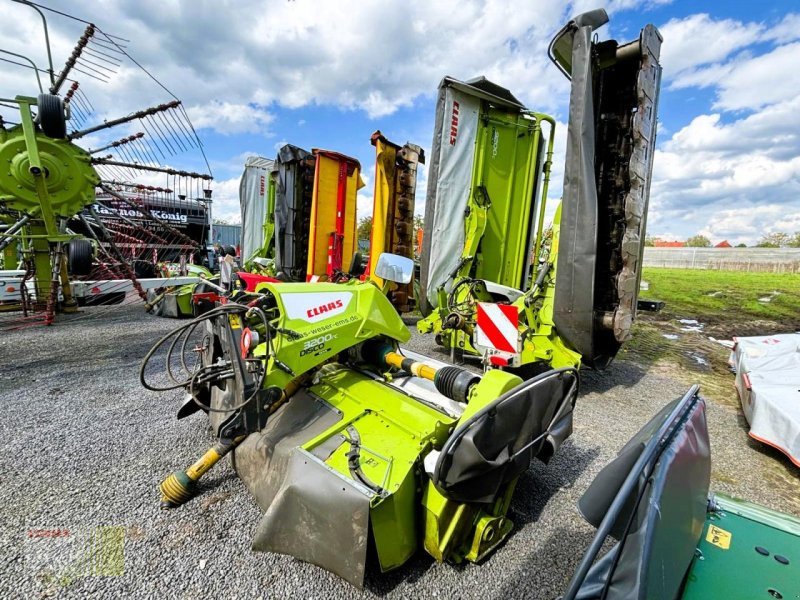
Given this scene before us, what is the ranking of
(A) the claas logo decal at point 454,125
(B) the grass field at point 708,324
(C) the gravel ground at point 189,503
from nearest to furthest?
(C) the gravel ground at point 189,503
(A) the claas logo decal at point 454,125
(B) the grass field at point 708,324

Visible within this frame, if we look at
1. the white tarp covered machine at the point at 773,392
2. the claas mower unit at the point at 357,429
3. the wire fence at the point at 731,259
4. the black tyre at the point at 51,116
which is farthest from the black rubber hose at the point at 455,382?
the wire fence at the point at 731,259

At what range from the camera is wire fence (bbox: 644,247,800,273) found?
2042 centimetres

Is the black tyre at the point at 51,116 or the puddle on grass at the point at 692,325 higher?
the black tyre at the point at 51,116

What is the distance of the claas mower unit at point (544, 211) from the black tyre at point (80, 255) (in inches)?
215

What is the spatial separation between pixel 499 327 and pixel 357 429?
1884 millimetres

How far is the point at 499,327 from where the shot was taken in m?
3.59

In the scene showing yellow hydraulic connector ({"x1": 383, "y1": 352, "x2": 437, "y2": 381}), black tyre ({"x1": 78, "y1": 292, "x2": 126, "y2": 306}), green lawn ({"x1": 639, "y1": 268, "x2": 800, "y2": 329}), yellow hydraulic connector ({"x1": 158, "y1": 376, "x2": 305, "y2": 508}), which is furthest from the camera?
green lawn ({"x1": 639, "y1": 268, "x2": 800, "y2": 329})

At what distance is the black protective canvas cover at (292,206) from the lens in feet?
24.2

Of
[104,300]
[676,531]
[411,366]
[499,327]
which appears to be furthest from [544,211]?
[104,300]

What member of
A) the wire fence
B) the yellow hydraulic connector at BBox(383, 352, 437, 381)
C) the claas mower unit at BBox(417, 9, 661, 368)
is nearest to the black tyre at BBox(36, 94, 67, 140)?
the claas mower unit at BBox(417, 9, 661, 368)

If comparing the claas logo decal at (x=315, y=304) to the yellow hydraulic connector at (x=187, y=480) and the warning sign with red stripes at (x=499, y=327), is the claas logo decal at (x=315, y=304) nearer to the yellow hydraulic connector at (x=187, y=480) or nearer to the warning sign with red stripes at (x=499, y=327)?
the yellow hydraulic connector at (x=187, y=480)

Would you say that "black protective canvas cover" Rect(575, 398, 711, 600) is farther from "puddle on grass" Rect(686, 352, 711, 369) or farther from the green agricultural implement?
the green agricultural implement

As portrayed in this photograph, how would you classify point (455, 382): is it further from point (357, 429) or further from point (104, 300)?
point (104, 300)

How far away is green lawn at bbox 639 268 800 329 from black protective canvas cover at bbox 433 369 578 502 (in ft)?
30.2
